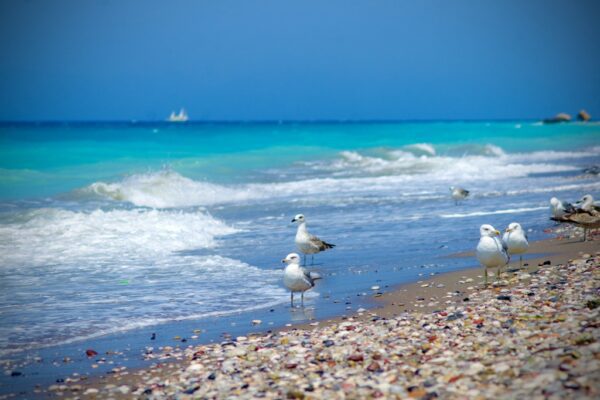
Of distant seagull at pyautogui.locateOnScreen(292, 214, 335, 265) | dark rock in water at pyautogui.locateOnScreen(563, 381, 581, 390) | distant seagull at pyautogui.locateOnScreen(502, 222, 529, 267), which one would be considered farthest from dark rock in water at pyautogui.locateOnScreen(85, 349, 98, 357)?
distant seagull at pyautogui.locateOnScreen(502, 222, 529, 267)

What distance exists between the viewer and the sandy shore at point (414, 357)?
5.45 m

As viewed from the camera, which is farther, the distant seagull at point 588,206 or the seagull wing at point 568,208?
the seagull wing at point 568,208

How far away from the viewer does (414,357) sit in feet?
20.9

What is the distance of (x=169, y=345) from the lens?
25.0 ft

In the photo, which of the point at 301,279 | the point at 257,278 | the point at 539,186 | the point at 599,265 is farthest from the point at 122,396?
the point at 539,186

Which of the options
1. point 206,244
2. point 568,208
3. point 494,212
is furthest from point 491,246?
point 494,212

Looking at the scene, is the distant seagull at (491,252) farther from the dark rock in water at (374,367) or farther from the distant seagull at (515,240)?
the dark rock in water at (374,367)

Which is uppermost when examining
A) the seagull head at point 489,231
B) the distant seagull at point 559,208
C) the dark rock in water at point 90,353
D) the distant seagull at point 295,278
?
the distant seagull at point 559,208

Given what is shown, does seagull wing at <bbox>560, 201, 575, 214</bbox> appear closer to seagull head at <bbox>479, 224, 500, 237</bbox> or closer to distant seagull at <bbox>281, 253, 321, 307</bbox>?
seagull head at <bbox>479, 224, 500, 237</bbox>

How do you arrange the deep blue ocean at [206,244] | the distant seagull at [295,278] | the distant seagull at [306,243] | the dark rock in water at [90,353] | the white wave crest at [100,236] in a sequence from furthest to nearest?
the white wave crest at [100,236], the distant seagull at [306,243], the distant seagull at [295,278], the deep blue ocean at [206,244], the dark rock in water at [90,353]

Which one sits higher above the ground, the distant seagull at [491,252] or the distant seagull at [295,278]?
the distant seagull at [491,252]

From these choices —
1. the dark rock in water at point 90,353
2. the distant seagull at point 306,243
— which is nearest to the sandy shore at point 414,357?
the dark rock in water at point 90,353

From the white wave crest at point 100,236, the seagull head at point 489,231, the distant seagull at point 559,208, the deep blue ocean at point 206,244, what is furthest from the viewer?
the distant seagull at point 559,208

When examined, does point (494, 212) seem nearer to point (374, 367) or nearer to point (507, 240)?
point (507, 240)
